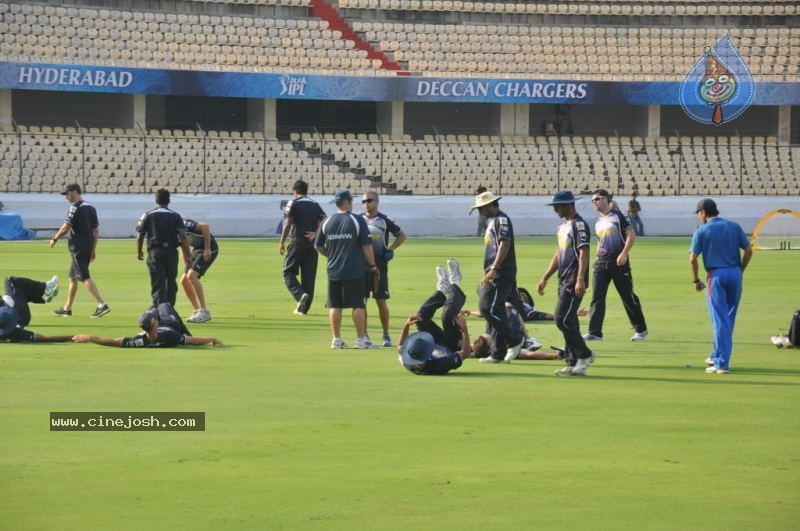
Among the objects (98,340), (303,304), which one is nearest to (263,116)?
(303,304)

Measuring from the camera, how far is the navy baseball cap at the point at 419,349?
1332cm

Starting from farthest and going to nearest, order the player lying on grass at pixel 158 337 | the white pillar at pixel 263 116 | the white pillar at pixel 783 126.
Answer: the white pillar at pixel 783 126 < the white pillar at pixel 263 116 < the player lying on grass at pixel 158 337

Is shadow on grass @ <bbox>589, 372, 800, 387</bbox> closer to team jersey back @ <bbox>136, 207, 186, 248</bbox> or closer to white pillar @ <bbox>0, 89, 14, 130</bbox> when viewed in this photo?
team jersey back @ <bbox>136, 207, 186, 248</bbox>

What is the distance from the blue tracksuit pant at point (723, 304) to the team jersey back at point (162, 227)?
733 cm

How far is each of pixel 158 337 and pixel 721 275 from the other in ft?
21.0

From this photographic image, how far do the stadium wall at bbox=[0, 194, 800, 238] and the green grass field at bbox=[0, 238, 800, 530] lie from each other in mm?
27024

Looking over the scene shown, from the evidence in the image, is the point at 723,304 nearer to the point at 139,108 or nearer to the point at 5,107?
the point at 5,107

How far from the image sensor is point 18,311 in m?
15.9

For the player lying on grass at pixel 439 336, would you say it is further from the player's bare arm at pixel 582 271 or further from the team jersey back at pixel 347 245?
the team jersey back at pixel 347 245

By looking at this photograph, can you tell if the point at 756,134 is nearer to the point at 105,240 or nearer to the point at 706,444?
the point at 105,240

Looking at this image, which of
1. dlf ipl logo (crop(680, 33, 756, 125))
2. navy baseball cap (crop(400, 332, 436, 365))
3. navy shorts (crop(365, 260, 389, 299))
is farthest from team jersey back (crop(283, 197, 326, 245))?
dlf ipl logo (crop(680, 33, 756, 125))

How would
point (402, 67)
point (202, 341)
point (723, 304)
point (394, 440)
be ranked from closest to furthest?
point (394, 440) → point (723, 304) → point (202, 341) → point (402, 67)

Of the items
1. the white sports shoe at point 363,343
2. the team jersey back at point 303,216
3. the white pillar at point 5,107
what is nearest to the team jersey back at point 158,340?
the white sports shoe at point 363,343

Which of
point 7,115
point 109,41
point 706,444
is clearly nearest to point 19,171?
point 7,115
